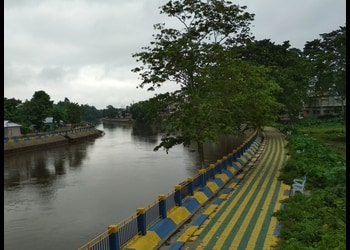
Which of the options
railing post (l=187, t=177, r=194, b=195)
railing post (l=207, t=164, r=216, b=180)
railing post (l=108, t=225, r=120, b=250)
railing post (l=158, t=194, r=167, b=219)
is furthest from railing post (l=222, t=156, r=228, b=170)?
railing post (l=108, t=225, r=120, b=250)

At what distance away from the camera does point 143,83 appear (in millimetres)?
22406

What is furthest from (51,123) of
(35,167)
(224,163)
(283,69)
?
(224,163)

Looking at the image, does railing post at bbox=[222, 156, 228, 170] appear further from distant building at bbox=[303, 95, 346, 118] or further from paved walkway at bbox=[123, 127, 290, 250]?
distant building at bbox=[303, 95, 346, 118]

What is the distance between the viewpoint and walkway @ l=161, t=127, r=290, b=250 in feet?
40.5

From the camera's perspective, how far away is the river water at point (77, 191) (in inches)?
667

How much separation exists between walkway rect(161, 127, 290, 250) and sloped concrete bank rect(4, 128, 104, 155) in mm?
37845

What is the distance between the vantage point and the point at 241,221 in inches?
573

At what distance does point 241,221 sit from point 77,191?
14510 mm

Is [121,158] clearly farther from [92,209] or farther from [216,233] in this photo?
[216,233]

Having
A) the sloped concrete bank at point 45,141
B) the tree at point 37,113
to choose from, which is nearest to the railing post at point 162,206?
the sloped concrete bank at point 45,141

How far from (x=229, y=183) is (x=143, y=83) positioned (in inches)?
294

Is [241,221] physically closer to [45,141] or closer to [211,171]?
[211,171]

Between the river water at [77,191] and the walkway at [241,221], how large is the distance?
4.82 meters

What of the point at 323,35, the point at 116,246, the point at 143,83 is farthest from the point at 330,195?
the point at 323,35
